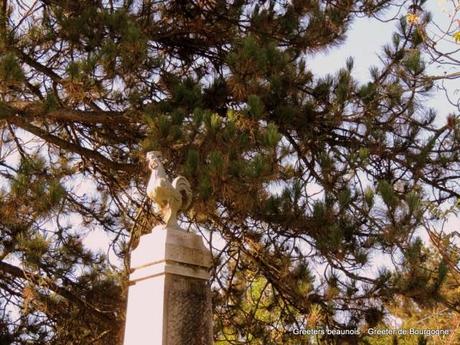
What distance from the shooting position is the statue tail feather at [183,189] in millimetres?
3650

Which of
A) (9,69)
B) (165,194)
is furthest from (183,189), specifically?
(9,69)

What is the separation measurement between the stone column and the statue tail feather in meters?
0.26

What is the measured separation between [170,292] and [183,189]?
2.21ft

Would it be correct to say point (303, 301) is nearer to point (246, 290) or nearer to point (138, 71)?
point (246, 290)

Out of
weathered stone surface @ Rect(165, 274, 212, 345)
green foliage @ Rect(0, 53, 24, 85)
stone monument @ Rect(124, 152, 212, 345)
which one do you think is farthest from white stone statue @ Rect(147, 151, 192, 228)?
green foliage @ Rect(0, 53, 24, 85)

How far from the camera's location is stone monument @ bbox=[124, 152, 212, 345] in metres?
3.24

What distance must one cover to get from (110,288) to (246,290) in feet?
4.51

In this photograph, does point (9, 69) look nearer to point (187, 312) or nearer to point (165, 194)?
point (165, 194)

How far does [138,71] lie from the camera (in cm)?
491

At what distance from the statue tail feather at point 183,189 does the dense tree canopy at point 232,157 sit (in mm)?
269

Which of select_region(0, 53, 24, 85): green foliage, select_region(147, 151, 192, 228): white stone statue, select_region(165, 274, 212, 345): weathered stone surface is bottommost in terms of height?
select_region(165, 274, 212, 345): weathered stone surface

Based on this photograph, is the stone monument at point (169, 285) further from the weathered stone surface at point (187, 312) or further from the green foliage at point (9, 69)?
the green foliage at point (9, 69)

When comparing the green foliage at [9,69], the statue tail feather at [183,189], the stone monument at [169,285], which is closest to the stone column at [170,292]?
the stone monument at [169,285]

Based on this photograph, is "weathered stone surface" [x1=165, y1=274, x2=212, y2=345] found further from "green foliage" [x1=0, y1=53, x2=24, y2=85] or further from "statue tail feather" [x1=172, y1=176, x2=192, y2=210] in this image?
"green foliage" [x1=0, y1=53, x2=24, y2=85]
